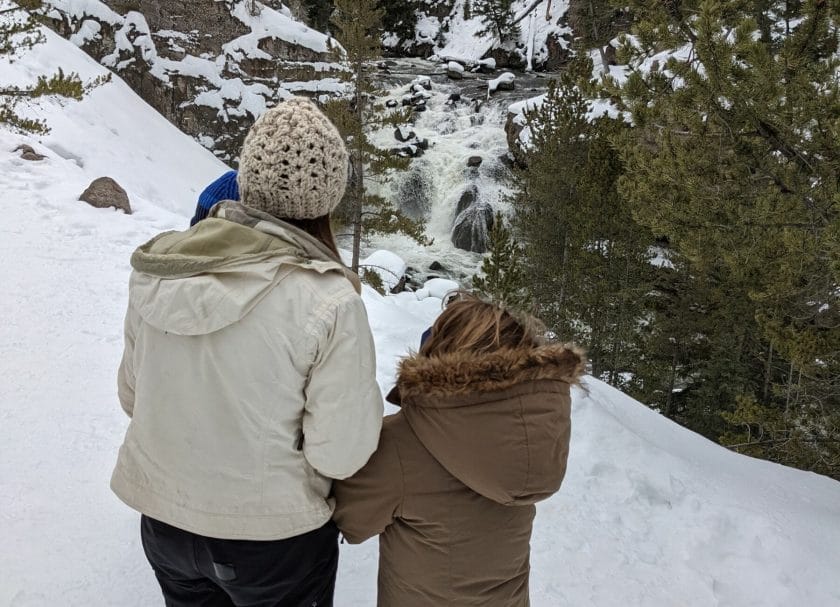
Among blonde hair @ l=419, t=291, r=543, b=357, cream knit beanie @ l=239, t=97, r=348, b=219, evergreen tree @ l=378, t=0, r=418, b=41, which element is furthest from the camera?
evergreen tree @ l=378, t=0, r=418, b=41

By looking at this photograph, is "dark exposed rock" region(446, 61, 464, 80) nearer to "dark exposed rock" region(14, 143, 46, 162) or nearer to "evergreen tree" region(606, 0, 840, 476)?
"dark exposed rock" region(14, 143, 46, 162)

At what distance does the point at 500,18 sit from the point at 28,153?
30327 millimetres

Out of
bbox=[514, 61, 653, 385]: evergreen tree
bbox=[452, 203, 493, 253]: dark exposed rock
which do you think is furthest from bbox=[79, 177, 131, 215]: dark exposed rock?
bbox=[452, 203, 493, 253]: dark exposed rock

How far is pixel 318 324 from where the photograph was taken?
143 cm

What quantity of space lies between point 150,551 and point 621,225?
40.2 ft

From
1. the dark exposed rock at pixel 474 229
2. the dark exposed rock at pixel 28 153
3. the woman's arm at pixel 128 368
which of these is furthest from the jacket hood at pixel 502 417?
the dark exposed rock at pixel 474 229

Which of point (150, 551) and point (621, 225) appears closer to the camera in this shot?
point (150, 551)

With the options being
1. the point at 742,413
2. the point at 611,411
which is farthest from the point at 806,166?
the point at 742,413

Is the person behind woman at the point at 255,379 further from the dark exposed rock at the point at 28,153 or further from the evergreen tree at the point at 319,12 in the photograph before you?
the evergreen tree at the point at 319,12

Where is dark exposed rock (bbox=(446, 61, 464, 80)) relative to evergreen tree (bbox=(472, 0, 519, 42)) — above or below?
below

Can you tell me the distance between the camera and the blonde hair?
1639 mm

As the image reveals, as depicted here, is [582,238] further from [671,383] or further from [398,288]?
[398,288]

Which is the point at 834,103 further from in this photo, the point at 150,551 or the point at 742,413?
the point at 150,551

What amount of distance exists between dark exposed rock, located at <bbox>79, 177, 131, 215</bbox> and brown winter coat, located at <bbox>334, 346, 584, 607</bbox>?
845 cm
